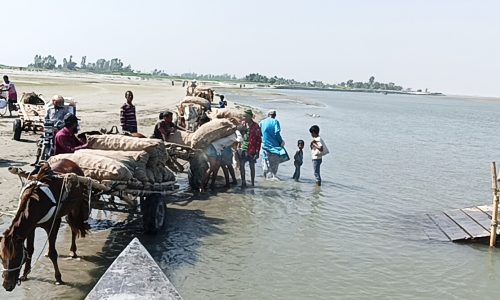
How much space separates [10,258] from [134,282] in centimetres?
300

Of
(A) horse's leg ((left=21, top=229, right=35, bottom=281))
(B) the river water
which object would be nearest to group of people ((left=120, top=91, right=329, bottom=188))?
(B) the river water

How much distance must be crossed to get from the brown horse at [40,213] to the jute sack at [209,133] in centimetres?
469

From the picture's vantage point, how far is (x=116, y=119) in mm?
25906

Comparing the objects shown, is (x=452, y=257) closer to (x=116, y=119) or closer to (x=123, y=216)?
(x=123, y=216)

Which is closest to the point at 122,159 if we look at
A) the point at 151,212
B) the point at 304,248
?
the point at 151,212

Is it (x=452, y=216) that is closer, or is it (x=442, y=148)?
(x=452, y=216)

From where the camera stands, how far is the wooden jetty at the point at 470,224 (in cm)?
952

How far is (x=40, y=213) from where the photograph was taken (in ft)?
19.7

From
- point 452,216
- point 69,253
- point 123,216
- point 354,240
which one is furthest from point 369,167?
point 69,253

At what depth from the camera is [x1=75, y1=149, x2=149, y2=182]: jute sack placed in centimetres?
814

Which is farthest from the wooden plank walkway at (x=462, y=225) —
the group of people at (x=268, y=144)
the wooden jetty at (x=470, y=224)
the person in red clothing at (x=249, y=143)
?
the person in red clothing at (x=249, y=143)

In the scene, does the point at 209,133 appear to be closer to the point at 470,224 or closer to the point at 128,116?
the point at 128,116

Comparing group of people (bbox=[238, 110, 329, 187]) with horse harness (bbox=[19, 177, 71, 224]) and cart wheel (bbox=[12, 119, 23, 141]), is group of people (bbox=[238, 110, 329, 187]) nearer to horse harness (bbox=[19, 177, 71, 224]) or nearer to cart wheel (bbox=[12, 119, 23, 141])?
horse harness (bbox=[19, 177, 71, 224])

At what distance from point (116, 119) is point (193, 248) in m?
18.3
